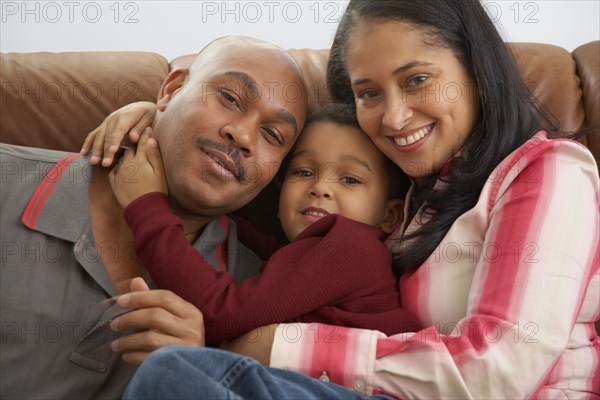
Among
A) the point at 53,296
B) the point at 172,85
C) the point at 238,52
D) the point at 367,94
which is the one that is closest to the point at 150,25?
the point at 172,85

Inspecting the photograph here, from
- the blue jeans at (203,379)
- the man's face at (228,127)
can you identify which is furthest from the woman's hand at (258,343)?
the man's face at (228,127)

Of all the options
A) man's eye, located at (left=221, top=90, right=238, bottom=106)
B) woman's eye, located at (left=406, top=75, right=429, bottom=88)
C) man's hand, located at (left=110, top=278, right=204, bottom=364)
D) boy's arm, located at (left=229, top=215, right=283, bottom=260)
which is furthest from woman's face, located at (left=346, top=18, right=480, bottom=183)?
man's hand, located at (left=110, top=278, right=204, bottom=364)

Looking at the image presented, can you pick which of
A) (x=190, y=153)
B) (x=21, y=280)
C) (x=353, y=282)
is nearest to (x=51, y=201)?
(x=21, y=280)

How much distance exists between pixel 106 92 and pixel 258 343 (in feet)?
2.77

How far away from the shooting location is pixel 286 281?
117 centimetres

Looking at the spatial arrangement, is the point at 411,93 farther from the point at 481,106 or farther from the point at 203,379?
the point at 203,379

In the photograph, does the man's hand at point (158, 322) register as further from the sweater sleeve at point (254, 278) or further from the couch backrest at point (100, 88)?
the couch backrest at point (100, 88)

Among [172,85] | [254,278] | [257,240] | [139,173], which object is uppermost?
[172,85]

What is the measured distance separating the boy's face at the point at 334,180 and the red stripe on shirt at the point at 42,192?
1.47 feet

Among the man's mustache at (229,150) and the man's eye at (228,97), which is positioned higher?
the man's eye at (228,97)

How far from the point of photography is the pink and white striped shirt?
3.34 feet

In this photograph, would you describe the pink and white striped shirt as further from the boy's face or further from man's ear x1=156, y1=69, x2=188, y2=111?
man's ear x1=156, y1=69, x2=188, y2=111

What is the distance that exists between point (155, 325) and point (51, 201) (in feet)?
1.12

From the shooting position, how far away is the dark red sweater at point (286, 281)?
1132 mm
